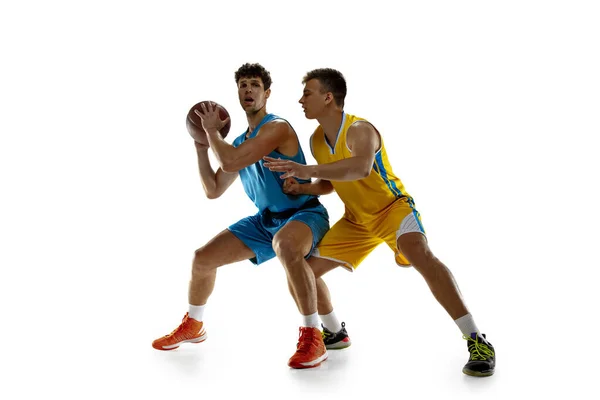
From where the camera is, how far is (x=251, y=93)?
4.10 m

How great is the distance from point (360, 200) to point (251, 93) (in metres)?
0.84

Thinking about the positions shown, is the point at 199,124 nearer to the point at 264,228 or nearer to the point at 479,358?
the point at 264,228

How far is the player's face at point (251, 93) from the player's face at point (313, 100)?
0.96 ft

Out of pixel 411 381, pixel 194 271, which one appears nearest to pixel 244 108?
pixel 194 271

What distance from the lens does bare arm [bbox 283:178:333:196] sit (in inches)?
158

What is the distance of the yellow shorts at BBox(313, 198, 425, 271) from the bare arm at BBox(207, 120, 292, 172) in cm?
57

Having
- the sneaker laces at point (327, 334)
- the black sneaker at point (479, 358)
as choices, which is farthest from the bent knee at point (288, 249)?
the black sneaker at point (479, 358)

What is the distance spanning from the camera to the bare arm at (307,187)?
4004mm

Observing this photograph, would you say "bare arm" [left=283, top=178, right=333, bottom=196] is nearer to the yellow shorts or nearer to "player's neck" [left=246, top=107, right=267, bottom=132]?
the yellow shorts

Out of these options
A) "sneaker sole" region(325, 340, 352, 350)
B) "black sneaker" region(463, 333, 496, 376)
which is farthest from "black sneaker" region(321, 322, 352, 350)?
"black sneaker" region(463, 333, 496, 376)

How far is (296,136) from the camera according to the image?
4074mm

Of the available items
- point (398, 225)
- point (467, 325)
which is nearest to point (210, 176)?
point (398, 225)

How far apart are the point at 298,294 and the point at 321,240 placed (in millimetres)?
372

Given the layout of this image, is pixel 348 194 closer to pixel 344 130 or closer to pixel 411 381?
pixel 344 130
